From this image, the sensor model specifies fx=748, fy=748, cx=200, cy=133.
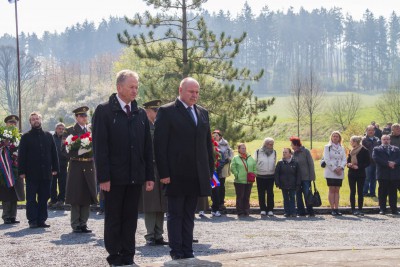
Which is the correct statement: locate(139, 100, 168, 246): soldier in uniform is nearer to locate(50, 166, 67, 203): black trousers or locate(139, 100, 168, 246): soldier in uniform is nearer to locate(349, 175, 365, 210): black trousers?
locate(349, 175, 365, 210): black trousers

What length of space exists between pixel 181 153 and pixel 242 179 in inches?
353

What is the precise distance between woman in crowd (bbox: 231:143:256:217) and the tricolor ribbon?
4993 millimetres

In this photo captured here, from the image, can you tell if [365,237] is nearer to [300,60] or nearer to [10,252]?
[10,252]

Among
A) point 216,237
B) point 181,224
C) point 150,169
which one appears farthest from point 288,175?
point 150,169

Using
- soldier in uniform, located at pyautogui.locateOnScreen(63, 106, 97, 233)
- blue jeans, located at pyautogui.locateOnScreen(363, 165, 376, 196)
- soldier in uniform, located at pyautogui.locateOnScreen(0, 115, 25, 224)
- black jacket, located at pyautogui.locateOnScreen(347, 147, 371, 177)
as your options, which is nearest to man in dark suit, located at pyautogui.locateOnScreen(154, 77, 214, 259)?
soldier in uniform, located at pyautogui.locateOnScreen(63, 106, 97, 233)

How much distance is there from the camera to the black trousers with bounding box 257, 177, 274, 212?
1669 centimetres

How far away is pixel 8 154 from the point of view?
14.4 metres

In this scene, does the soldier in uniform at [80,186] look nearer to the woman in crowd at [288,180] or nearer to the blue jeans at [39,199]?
the blue jeans at [39,199]

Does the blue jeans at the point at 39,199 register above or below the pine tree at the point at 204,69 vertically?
below

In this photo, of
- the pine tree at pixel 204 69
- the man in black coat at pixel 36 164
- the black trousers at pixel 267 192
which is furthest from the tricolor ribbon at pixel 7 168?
the pine tree at pixel 204 69

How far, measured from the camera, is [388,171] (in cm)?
1702

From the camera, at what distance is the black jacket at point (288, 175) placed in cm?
1645

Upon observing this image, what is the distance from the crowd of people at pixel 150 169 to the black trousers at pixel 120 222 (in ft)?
0.03

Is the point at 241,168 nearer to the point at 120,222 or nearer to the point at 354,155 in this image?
the point at 354,155
